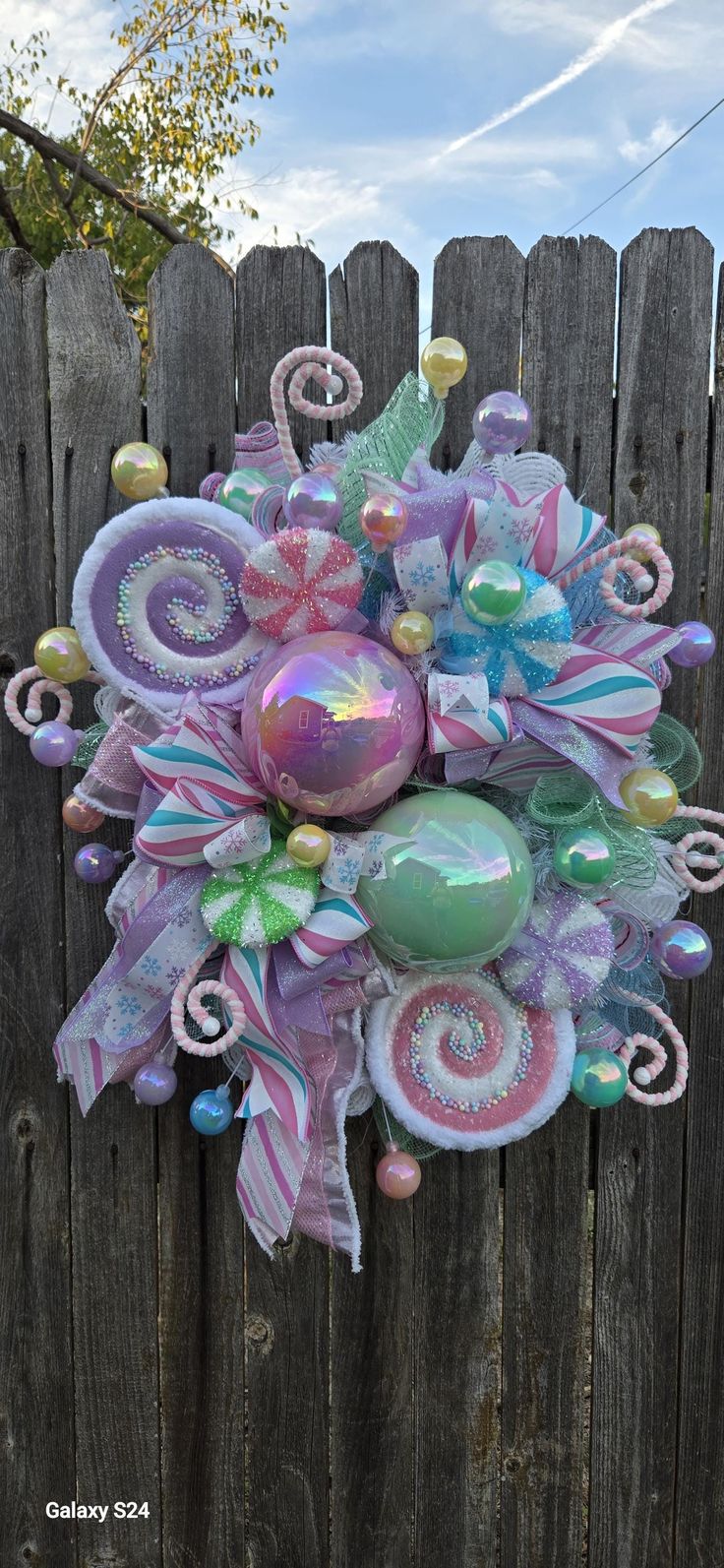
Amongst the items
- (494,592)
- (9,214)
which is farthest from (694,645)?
(9,214)

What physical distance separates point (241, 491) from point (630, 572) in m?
0.58

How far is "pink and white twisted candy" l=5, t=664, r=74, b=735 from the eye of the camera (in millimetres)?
1435

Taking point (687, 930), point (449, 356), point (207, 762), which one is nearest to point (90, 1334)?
point (207, 762)

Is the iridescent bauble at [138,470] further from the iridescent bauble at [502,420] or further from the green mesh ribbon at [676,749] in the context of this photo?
the green mesh ribbon at [676,749]

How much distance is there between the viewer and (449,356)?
1307 mm

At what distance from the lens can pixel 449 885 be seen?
1203 mm

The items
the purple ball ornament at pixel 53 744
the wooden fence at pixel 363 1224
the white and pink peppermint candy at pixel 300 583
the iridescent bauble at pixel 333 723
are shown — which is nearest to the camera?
the iridescent bauble at pixel 333 723

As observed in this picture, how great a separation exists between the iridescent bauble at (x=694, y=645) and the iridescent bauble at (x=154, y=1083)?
1004mm

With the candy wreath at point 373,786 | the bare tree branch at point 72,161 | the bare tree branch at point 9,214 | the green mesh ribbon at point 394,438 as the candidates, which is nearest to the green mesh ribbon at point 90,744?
the candy wreath at point 373,786

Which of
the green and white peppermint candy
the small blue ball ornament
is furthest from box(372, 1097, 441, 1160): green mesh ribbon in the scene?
the green and white peppermint candy

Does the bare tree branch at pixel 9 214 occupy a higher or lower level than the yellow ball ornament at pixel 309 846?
higher

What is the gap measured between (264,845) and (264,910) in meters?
0.09

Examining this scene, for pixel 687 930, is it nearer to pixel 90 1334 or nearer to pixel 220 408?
pixel 220 408

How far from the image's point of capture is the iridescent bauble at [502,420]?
1.29 metres
